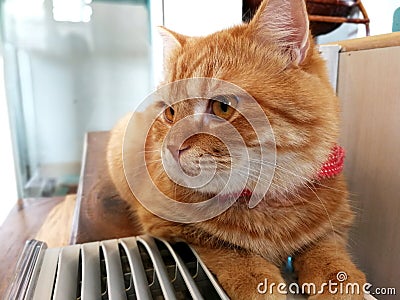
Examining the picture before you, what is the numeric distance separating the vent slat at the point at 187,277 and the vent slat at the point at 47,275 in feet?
0.65

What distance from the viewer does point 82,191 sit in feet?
3.64

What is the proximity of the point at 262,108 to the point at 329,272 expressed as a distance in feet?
0.90

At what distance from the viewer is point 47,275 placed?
0.56 m

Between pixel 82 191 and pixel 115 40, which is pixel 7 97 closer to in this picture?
pixel 115 40

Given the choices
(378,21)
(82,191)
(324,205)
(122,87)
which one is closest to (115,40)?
(122,87)

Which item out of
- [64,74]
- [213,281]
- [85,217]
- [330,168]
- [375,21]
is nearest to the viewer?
[213,281]

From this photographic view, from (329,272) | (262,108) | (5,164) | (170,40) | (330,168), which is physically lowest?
→ (5,164)

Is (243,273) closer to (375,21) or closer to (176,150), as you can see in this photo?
(176,150)

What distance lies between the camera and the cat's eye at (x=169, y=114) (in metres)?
0.63

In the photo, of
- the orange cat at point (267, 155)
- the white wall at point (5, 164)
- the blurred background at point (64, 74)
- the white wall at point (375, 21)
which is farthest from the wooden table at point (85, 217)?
the blurred background at point (64, 74)

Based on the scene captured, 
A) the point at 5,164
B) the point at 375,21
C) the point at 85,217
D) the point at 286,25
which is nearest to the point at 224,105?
the point at 286,25

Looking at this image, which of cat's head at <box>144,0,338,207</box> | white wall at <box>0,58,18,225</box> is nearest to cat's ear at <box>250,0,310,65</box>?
cat's head at <box>144,0,338,207</box>

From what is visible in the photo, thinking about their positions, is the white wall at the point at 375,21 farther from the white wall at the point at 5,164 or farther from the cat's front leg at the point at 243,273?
the white wall at the point at 5,164

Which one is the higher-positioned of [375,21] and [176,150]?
[375,21]
